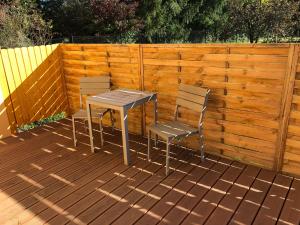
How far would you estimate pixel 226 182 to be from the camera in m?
3.14

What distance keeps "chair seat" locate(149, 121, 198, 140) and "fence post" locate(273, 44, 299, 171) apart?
0.96 m


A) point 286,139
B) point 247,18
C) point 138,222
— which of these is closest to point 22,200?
point 138,222

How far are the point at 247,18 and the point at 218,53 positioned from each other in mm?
14582

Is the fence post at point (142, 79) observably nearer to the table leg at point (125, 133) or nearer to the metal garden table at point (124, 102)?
the metal garden table at point (124, 102)

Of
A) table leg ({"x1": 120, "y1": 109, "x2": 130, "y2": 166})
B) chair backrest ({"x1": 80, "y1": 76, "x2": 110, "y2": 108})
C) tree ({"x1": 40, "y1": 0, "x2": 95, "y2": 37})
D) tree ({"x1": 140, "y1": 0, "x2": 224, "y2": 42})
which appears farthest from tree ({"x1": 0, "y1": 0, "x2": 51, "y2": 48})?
table leg ({"x1": 120, "y1": 109, "x2": 130, "y2": 166})

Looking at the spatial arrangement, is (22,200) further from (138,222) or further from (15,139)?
(15,139)

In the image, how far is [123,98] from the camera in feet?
12.2

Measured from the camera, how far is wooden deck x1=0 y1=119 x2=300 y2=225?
262cm

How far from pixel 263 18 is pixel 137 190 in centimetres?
1550

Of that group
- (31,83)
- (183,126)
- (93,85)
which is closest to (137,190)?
(183,126)

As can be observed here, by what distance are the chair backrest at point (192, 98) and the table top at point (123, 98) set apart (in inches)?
15.3

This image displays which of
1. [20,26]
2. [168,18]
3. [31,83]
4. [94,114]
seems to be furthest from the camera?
[168,18]

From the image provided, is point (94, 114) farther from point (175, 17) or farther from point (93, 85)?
point (175, 17)

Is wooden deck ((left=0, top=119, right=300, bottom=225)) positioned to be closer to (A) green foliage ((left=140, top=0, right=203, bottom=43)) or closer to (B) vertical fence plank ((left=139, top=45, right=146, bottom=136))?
(B) vertical fence plank ((left=139, top=45, right=146, bottom=136))
